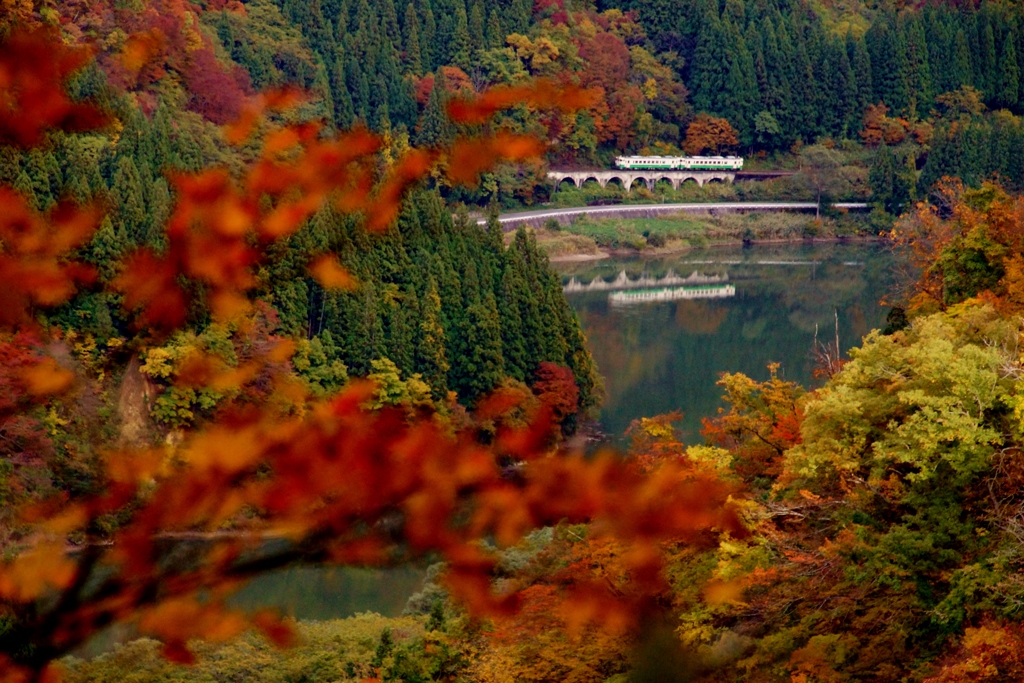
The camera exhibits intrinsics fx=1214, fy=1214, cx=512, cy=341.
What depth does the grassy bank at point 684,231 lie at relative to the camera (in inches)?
974

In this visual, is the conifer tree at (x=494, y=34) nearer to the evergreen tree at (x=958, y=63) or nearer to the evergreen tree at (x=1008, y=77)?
the evergreen tree at (x=958, y=63)

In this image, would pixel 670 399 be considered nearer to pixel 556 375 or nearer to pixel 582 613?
pixel 556 375

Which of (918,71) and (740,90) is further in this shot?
(918,71)

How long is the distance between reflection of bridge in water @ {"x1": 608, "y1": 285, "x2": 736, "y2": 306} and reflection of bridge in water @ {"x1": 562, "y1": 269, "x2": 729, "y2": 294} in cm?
36

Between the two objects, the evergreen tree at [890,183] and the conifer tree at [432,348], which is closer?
the conifer tree at [432,348]

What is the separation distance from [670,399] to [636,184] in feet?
54.3

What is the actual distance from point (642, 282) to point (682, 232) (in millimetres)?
5095

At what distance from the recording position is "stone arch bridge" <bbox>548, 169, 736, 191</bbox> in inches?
1128

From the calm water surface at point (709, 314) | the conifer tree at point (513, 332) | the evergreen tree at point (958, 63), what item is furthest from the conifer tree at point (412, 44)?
the conifer tree at point (513, 332)

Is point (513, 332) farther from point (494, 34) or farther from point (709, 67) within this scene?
point (709, 67)

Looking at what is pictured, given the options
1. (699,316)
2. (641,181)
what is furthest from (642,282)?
(641,181)

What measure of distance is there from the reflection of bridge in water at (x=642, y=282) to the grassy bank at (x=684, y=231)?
79.0 inches

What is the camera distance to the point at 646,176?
30203 millimetres

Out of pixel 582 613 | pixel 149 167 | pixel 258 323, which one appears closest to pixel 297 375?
pixel 258 323
